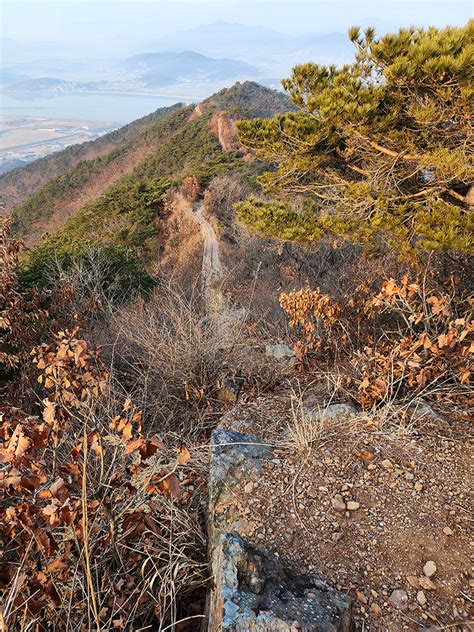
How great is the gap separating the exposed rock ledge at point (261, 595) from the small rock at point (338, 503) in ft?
1.36

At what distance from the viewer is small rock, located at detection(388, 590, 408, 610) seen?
1.76 meters

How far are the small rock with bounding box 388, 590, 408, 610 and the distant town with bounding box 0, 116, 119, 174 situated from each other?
8036 cm

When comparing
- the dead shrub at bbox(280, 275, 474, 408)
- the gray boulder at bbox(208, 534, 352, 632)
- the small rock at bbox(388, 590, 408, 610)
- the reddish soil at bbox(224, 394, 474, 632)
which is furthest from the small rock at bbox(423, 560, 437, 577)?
the dead shrub at bbox(280, 275, 474, 408)

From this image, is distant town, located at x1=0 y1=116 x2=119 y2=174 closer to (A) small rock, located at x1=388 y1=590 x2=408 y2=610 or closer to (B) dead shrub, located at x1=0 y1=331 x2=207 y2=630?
(B) dead shrub, located at x1=0 y1=331 x2=207 y2=630

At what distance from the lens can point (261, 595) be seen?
5.60 feet

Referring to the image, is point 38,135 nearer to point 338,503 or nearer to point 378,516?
point 338,503

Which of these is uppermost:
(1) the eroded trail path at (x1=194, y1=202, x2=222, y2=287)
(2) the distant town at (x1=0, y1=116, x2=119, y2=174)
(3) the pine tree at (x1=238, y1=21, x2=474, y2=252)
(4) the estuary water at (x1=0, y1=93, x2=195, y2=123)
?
(4) the estuary water at (x1=0, y1=93, x2=195, y2=123)

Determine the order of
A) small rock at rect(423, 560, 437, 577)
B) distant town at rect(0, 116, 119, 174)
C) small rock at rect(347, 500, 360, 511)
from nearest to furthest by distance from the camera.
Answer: small rock at rect(423, 560, 437, 577)
small rock at rect(347, 500, 360, 511)
distant town at rect(0, 116, 119, 174)

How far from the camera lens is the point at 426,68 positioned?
13.3ft

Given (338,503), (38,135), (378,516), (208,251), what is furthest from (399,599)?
(38,135)

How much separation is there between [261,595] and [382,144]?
5.08 meters

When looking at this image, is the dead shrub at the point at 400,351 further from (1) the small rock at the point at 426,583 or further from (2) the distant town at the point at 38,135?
(2) the distant town at the point at 38,135

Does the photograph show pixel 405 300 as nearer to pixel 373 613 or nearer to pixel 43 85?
pixel 373 613


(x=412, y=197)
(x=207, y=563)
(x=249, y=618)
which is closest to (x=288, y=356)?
(x=412, y=197)
